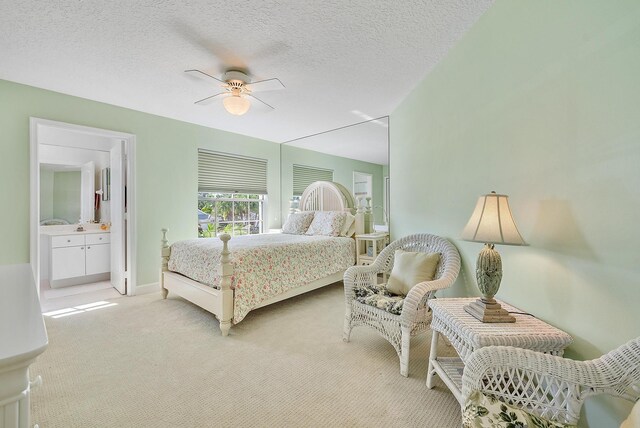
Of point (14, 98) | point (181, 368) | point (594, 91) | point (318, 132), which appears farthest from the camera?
point (318, 132)

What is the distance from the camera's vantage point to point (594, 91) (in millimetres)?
1171

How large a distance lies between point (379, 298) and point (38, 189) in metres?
3.73

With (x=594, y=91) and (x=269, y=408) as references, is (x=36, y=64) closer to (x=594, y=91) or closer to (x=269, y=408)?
(x=269, y=408)

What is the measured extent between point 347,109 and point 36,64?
10.4 ft

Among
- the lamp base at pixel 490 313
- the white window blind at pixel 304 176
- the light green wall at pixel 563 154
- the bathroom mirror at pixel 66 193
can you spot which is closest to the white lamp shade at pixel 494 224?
the light green wall at pixel 563 154

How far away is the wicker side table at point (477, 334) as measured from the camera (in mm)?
1236

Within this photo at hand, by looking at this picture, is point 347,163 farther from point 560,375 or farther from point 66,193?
point 66,193

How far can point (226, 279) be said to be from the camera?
258 cm

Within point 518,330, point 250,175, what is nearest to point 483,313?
point 518,330

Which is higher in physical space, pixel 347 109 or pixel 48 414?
pixel 347 109

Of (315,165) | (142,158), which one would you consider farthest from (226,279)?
(315,165)

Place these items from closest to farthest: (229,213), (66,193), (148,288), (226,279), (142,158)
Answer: (226,279) → (142,158) → (148,288) → (66,193) → (229,213)

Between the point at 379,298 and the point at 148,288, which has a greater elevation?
the point at 379,298

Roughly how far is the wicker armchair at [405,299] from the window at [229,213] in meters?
3.06
